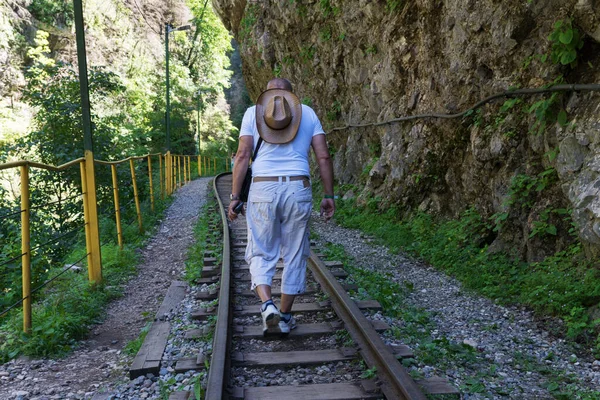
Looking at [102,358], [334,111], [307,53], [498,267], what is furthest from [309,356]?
[307,53]

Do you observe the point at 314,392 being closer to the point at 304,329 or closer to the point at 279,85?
the point at 304,329

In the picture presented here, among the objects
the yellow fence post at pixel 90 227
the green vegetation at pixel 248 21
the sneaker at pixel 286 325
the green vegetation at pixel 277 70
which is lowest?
the sneaker at pixel 286 325

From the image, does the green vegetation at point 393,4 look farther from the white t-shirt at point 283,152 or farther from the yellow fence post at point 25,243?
the yellow fence post at point 25,243

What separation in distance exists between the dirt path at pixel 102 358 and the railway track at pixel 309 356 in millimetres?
671

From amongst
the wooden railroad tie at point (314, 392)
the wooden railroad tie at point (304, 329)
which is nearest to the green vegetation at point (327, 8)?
the wooden railroad tie at point (304, 329)

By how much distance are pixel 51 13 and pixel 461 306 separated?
31.0 m

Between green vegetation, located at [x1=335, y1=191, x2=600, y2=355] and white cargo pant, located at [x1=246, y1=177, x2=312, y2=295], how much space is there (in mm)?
2333

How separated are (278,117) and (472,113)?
4.30m

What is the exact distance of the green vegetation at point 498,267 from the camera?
15.1 ft

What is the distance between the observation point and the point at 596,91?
4918mm

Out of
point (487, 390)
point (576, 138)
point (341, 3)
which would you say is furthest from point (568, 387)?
point (341, 3)

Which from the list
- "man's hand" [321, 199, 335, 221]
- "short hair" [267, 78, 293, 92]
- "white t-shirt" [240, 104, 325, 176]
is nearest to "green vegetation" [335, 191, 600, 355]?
"man's hand" [321, 199, 335, 221]

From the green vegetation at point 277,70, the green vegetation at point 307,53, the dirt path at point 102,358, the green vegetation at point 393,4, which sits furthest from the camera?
the green vegetation at point 277,70

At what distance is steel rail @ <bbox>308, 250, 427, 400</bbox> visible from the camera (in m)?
2.97
